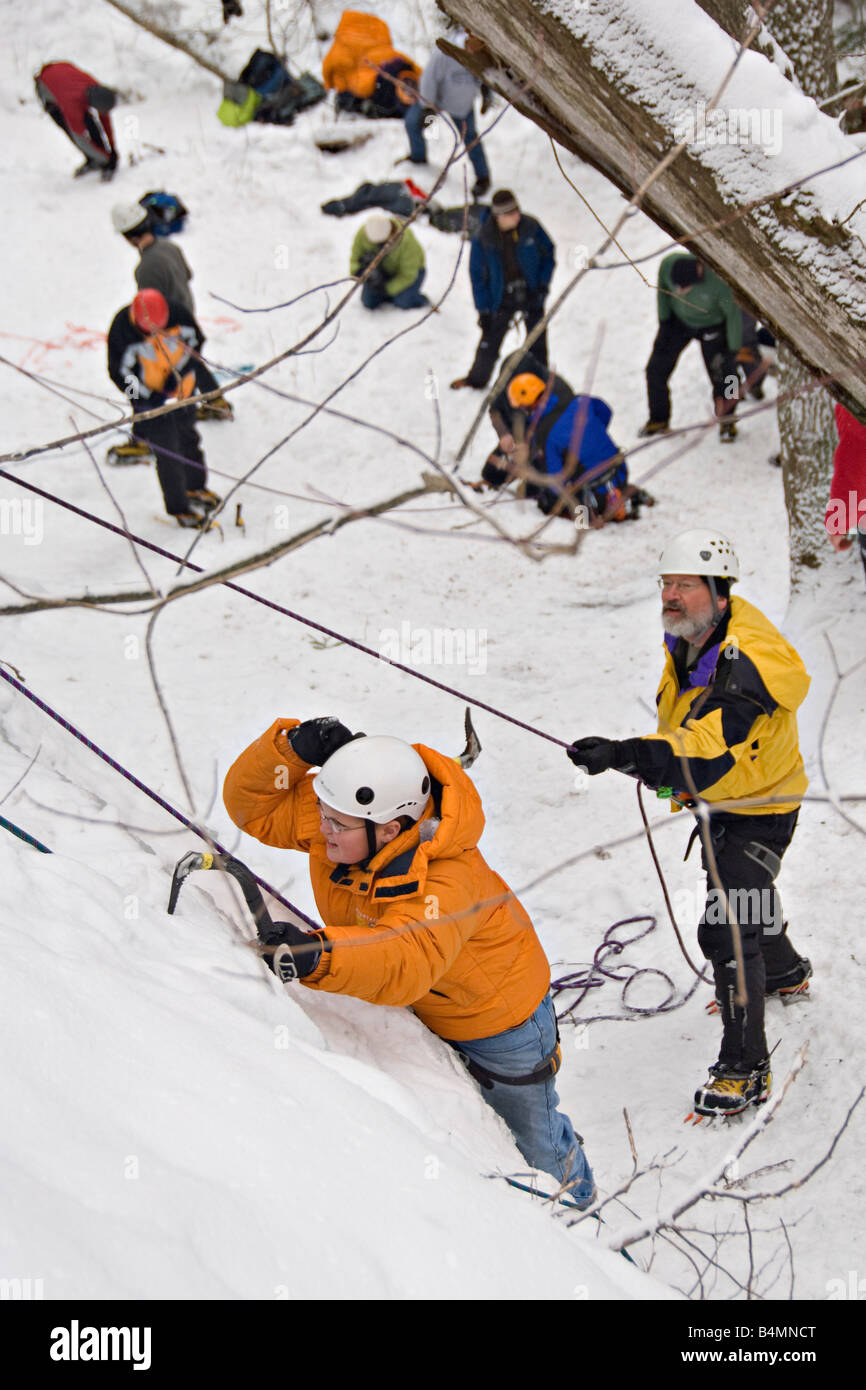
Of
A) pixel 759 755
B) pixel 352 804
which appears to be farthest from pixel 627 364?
pixel 352 804

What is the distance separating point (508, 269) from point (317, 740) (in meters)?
6.29

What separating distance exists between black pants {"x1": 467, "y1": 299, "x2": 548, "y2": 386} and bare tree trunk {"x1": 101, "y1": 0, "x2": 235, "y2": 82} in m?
5.84

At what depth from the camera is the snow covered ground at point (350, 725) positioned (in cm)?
204

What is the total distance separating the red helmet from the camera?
6.95 metres

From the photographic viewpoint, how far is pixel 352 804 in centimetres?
282

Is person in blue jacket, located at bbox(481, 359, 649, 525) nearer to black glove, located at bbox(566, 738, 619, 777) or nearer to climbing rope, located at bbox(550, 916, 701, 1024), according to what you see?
climbing rope, located at bbox(550, 916, 701, 1024)

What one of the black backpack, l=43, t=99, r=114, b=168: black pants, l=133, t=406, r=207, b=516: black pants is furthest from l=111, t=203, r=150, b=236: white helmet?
the black backpack

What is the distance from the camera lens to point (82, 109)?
1050cm

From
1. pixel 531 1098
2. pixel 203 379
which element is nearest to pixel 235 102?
pixel 203 379

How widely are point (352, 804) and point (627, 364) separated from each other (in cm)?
763

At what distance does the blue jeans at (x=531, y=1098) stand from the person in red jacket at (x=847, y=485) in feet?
9.72

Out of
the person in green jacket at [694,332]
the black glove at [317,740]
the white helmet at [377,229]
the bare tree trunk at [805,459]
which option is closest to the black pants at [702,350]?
the person in green jacket at [694,332]

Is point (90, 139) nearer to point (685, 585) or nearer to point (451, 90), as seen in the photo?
point (451, 90)

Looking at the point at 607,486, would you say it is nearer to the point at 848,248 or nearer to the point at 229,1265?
the point at 848,248
